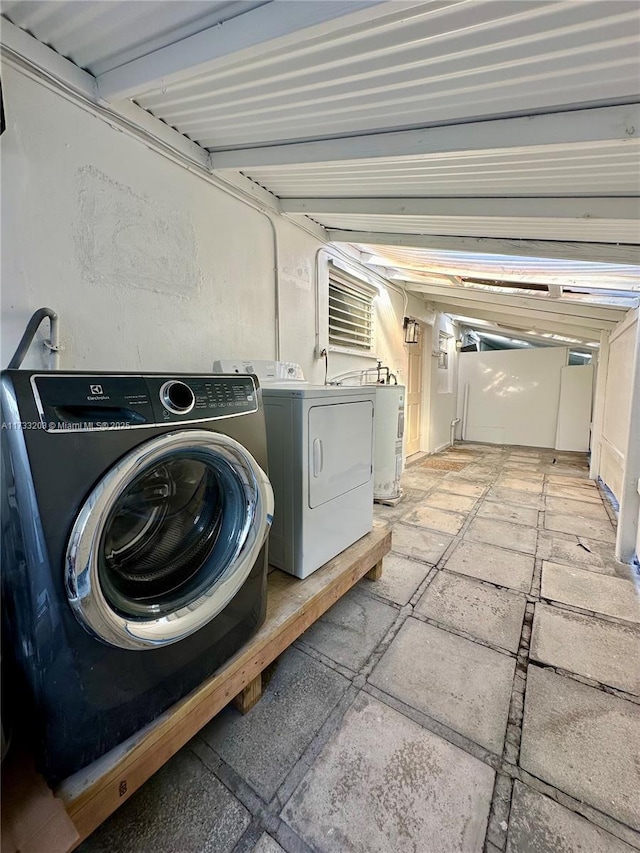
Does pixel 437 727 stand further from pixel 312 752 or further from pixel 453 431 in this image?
pixel 453 431

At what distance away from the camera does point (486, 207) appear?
1.87 m

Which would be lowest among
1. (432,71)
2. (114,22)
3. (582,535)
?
(582,535)

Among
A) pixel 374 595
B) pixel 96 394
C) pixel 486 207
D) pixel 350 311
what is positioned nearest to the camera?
pixel 96 394

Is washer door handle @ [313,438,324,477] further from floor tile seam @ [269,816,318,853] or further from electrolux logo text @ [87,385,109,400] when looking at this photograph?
floor tile seam @ [269,816,318,853]

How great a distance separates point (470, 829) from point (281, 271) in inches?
117

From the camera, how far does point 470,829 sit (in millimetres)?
997

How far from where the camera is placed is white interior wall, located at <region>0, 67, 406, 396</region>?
4.36ft

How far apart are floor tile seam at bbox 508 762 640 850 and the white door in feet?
3.84

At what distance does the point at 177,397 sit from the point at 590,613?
247 cm

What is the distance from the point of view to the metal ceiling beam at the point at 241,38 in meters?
0.89

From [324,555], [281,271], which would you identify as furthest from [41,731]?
[281,271]

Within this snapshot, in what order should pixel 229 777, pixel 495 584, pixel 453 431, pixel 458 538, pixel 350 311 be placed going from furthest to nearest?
pixel 453 431 → pixel 350 311 → pixel 458 538 → pixel 495 584 → pixel 229 777

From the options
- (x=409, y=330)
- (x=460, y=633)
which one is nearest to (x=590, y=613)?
(x=460, y=633)

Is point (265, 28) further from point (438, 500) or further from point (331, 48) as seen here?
point (438, 500)
